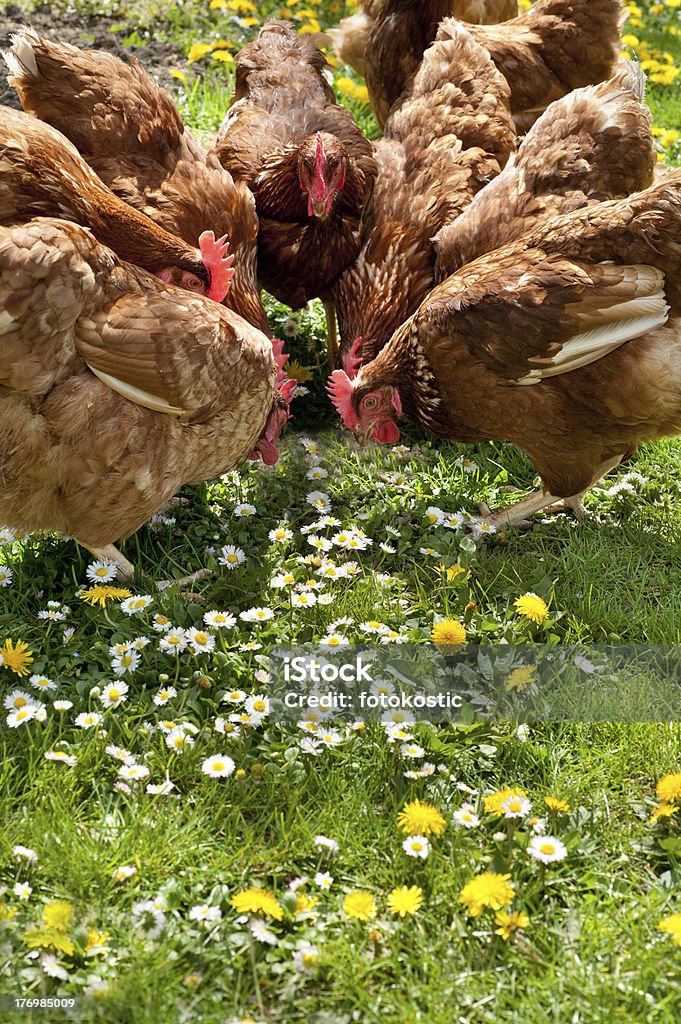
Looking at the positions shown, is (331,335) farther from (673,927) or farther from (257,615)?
(673,927)

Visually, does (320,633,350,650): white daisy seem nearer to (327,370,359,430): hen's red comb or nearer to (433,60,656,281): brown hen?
(327,370,359,430): hen's red comb

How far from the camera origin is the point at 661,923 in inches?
86.2

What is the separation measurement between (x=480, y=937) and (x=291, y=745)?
77 cm

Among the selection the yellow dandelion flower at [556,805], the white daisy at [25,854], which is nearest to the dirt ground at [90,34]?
the white daisy at [25,854]

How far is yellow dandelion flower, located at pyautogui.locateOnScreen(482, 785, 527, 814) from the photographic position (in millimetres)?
2445

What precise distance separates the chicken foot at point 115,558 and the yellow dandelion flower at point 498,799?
1.63 metres

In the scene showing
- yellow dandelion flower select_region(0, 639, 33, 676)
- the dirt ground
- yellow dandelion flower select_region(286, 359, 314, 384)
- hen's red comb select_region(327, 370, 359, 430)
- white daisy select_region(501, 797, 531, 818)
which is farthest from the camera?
the dirt ground

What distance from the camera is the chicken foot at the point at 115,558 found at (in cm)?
338

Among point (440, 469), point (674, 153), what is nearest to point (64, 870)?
point (440, 469)

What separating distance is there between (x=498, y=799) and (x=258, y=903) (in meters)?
0.70

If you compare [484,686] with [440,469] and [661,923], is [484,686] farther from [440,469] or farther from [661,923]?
[440,469]

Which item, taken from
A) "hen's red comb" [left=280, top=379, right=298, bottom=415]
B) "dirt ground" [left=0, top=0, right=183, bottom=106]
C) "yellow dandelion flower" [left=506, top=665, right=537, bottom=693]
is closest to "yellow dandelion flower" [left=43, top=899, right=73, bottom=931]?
"yellow dandelion flower" [left=506, top=665, right=537, bottom=693]

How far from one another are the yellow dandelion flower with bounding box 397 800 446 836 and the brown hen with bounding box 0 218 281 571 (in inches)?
57.8

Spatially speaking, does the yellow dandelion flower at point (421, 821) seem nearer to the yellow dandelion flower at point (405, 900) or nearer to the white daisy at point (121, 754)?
the yellow dandelion flower at point (405, 900)
